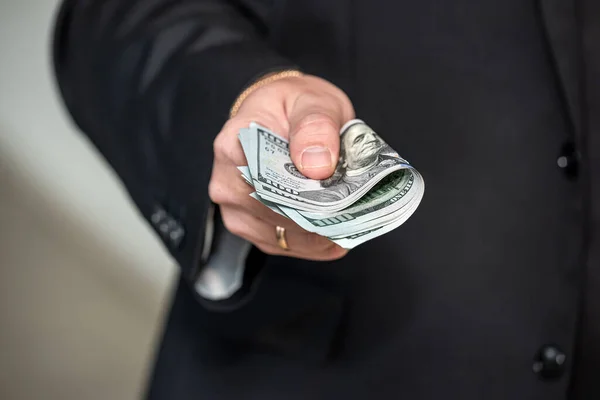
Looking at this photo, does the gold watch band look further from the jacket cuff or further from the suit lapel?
the suit lapel

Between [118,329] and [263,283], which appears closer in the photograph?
[263,283]

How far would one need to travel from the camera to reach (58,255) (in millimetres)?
1306

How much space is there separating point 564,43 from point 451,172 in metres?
0.18

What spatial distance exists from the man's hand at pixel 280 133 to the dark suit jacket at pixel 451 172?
0.10 meters

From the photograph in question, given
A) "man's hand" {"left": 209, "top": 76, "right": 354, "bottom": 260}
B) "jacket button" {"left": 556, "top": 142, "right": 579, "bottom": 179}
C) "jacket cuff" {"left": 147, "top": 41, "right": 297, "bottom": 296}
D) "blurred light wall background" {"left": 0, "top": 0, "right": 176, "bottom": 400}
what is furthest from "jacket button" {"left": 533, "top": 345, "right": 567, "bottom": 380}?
"blurred light wall background" {"left": 0, "top": 0, "right": 176, "bottom": 400}

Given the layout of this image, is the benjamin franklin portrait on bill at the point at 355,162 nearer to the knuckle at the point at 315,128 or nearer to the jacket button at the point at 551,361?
the knuckle at the point at 315,128

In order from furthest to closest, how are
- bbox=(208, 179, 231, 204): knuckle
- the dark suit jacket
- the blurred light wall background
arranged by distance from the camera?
1. the blurred light wall background
2. the dark suit jacket
3. bbox=(208, 179, 231, 204): knuckle

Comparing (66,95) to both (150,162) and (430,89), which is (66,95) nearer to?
(150,162)

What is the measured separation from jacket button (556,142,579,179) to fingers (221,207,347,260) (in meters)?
0.29

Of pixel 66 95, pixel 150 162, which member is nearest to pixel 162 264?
pixel 66 95

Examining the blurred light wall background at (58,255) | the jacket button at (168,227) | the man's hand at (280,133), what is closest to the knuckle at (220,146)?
the man's hand at (280,133)

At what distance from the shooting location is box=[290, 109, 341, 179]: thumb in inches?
16.8

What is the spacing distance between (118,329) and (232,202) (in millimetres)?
1113

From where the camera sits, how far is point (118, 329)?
1465 mm
